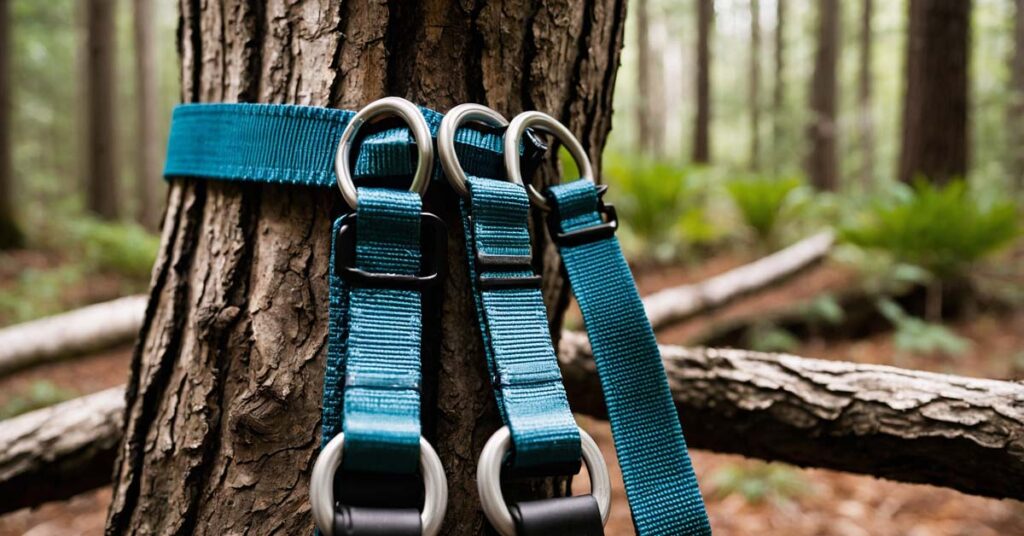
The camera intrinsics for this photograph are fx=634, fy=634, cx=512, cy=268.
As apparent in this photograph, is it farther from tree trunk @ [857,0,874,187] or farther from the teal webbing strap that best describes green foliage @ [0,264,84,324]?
tree trunk @ [857,0,874,187]

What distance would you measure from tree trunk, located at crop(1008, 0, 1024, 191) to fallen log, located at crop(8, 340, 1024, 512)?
56.6 ft

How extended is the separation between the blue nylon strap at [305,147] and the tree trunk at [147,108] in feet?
41.5

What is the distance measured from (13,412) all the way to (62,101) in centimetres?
2627

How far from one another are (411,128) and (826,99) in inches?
614

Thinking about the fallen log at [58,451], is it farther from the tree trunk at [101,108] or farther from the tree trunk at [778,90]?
the tree trunk at [778,90]

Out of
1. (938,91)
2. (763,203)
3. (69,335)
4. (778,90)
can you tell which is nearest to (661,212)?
(763,203)

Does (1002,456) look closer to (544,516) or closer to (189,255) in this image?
(544,516)

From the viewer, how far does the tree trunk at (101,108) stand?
414 inches

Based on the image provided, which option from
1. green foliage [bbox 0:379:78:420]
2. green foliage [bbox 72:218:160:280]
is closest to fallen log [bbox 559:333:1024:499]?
green foliage [bbox 0:379:78:420]

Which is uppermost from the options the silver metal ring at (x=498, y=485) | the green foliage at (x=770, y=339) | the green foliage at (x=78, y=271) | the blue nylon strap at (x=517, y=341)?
the blue nylon strap at (x=517, y=341)

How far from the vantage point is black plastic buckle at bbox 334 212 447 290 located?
2.95 ft

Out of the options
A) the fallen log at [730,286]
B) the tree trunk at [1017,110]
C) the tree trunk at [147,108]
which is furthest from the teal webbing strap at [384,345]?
the tree trunk at [1017,110]

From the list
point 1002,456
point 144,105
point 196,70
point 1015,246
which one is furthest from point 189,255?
point 144,105

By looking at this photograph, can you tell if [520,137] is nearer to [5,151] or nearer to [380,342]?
[380,342]
